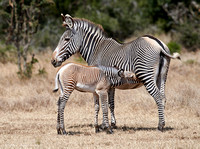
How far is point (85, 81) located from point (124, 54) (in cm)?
129

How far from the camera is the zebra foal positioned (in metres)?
8.64

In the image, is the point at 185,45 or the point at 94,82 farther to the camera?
the point at 185,45

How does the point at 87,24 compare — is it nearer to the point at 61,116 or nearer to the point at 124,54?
the point at 124,54

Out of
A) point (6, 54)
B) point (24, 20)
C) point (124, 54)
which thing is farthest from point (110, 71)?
point (6, 54)

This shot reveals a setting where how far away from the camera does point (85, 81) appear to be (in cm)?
885

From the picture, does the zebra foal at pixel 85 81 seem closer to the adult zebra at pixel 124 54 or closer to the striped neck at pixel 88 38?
the adult zebra at pixel 124 54

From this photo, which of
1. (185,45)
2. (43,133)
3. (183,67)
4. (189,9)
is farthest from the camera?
(189,9)

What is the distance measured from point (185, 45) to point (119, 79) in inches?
645

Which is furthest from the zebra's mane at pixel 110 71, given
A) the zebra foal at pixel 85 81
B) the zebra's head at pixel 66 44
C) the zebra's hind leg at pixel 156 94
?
the zebra's head at pixel 66 44

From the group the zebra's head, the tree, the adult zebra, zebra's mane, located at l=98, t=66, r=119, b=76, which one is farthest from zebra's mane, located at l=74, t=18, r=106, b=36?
the tree

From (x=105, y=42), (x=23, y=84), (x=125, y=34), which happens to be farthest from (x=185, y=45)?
(x=105, y=42)

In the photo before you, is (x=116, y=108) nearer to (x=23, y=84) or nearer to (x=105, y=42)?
(x=105, y=42)

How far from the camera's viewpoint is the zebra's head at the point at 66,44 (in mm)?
9797

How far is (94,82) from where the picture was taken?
893 centimetres
